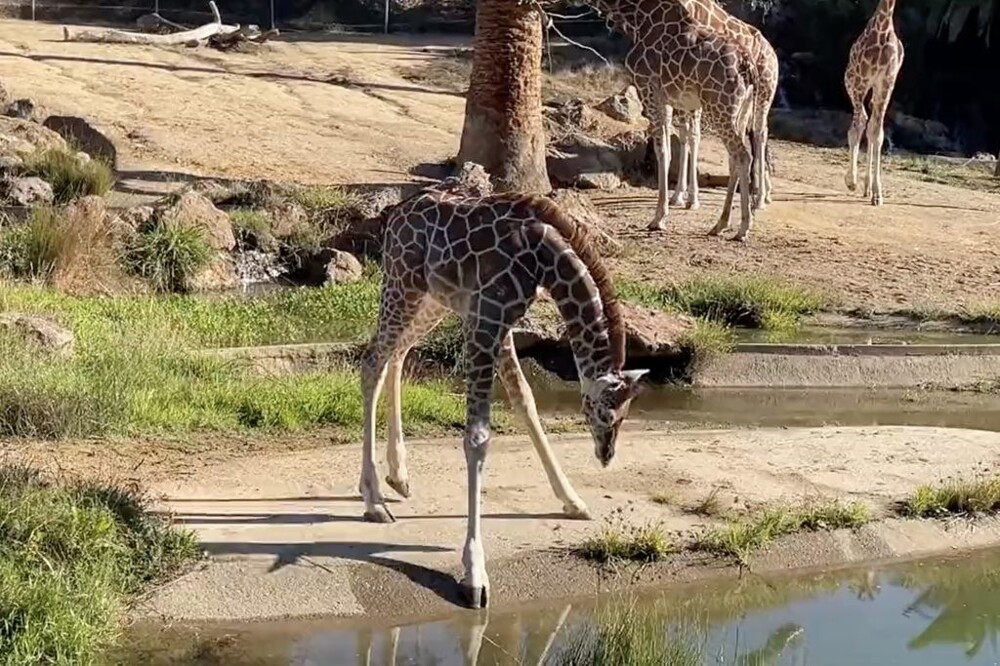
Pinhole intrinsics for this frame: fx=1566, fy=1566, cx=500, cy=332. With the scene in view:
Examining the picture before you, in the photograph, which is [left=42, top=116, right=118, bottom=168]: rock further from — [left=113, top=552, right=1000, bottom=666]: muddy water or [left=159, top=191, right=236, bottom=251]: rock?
[left=113, top=552, right=1000, bottom=666]: muddy water

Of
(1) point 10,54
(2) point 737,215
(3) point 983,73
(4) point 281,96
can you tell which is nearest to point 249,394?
(2) point 737,215

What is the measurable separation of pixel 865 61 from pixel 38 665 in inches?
578

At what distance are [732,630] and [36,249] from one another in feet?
25.9

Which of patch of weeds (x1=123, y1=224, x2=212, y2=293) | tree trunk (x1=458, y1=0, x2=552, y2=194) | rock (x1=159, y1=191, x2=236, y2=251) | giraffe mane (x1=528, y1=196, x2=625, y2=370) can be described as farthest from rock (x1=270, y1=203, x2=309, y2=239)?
giraffe mane (x1=528, y1=196, x2=625, y2=370)

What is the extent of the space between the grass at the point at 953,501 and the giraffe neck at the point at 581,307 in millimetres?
2540

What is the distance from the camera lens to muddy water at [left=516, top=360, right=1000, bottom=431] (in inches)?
451

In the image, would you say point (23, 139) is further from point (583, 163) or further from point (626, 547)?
point (626, 547)

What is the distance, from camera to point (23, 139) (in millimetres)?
17031

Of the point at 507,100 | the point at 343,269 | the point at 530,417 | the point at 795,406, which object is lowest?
the point at 795,406

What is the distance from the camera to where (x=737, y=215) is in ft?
56.8

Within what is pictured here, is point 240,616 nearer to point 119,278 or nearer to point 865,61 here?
point 119,278

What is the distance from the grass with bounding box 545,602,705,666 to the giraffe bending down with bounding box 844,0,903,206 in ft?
42.0

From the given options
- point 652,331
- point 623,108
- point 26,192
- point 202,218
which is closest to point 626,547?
point 652,331

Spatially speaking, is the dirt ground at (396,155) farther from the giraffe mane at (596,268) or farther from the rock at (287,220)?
the giraffe mane at (596,268)
